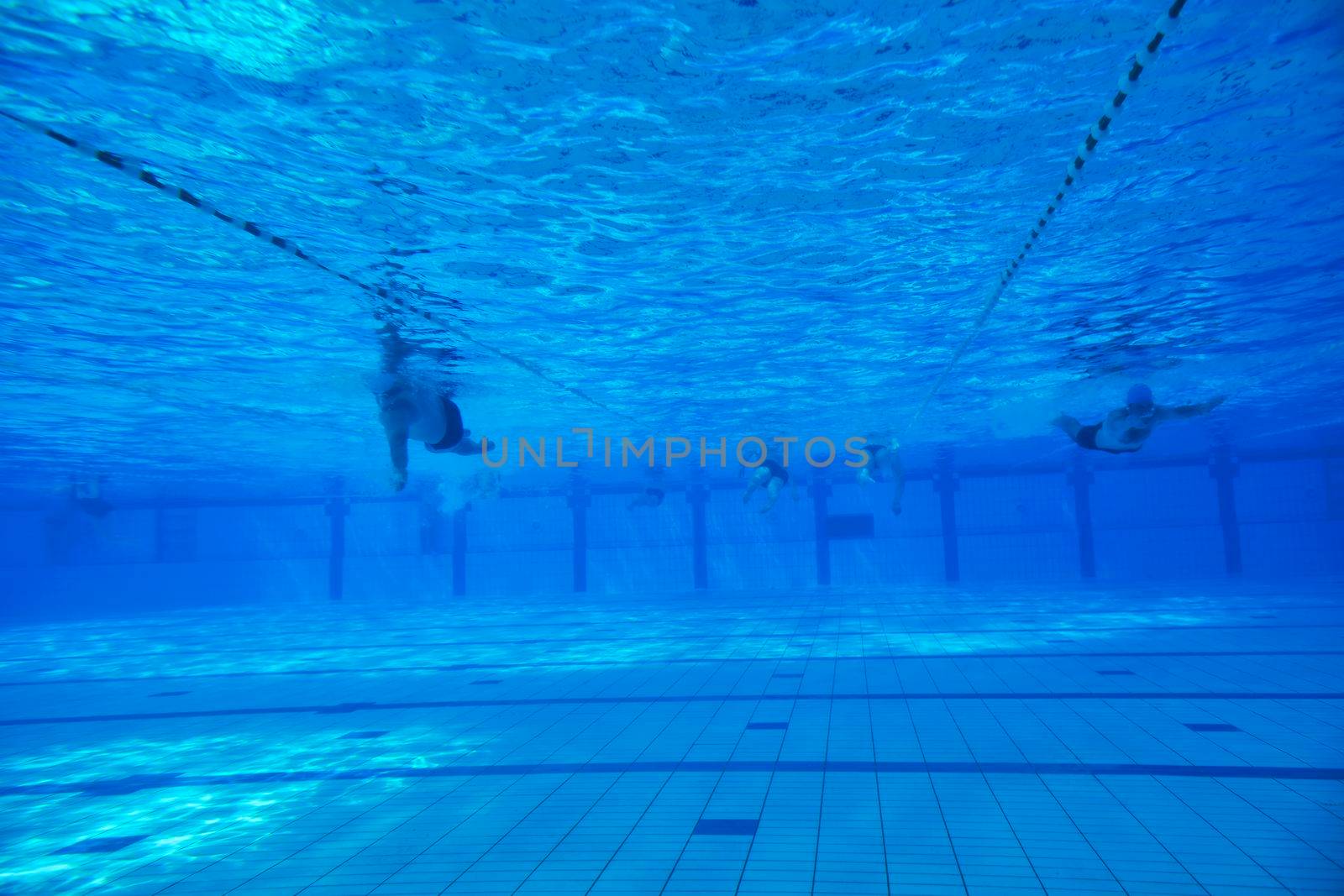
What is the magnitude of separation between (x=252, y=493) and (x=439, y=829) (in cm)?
3306

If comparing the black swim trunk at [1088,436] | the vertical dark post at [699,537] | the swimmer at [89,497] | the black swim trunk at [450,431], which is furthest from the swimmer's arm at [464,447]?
the swimmer at [89,497]

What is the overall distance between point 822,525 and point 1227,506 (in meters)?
15.1

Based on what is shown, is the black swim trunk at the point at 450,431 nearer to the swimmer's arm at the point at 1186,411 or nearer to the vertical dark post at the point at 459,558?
the swimmer's arm at the point at 1186,411

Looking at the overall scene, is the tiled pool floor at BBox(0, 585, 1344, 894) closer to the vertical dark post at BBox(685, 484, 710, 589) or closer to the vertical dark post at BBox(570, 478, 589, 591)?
the vertical dark post at BBox(685, 484, 710, 589)

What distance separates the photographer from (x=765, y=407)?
1731cm

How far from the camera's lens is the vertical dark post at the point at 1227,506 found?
2650 cm

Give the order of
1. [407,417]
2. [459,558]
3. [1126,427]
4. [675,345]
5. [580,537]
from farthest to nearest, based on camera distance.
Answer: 1. [459,558]
2. [580,537]
3. [407,417]
4. [675,345]
5. [1126,427]

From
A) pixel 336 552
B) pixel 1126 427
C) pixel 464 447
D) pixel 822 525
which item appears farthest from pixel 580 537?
pixel 1126 427

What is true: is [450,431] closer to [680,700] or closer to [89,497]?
[680,700]

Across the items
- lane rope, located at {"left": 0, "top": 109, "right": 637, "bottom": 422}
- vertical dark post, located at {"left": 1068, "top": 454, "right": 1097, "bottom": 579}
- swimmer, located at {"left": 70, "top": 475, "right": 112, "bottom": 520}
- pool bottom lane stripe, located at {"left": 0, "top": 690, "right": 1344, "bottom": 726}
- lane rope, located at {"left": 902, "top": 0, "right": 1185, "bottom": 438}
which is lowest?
pool bottom lane stripe, located at {"left": 0, "top": 690, "right": 1344, "bottom": 726}

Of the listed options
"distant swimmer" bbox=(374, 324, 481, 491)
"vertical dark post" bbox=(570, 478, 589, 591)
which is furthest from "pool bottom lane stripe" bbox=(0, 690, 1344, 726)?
"vertical dark post" bbox=(570, 478, 589, 591)

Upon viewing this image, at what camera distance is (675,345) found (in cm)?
1173

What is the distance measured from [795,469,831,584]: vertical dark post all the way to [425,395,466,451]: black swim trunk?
21048mm

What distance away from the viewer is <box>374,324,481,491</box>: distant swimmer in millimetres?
10695
